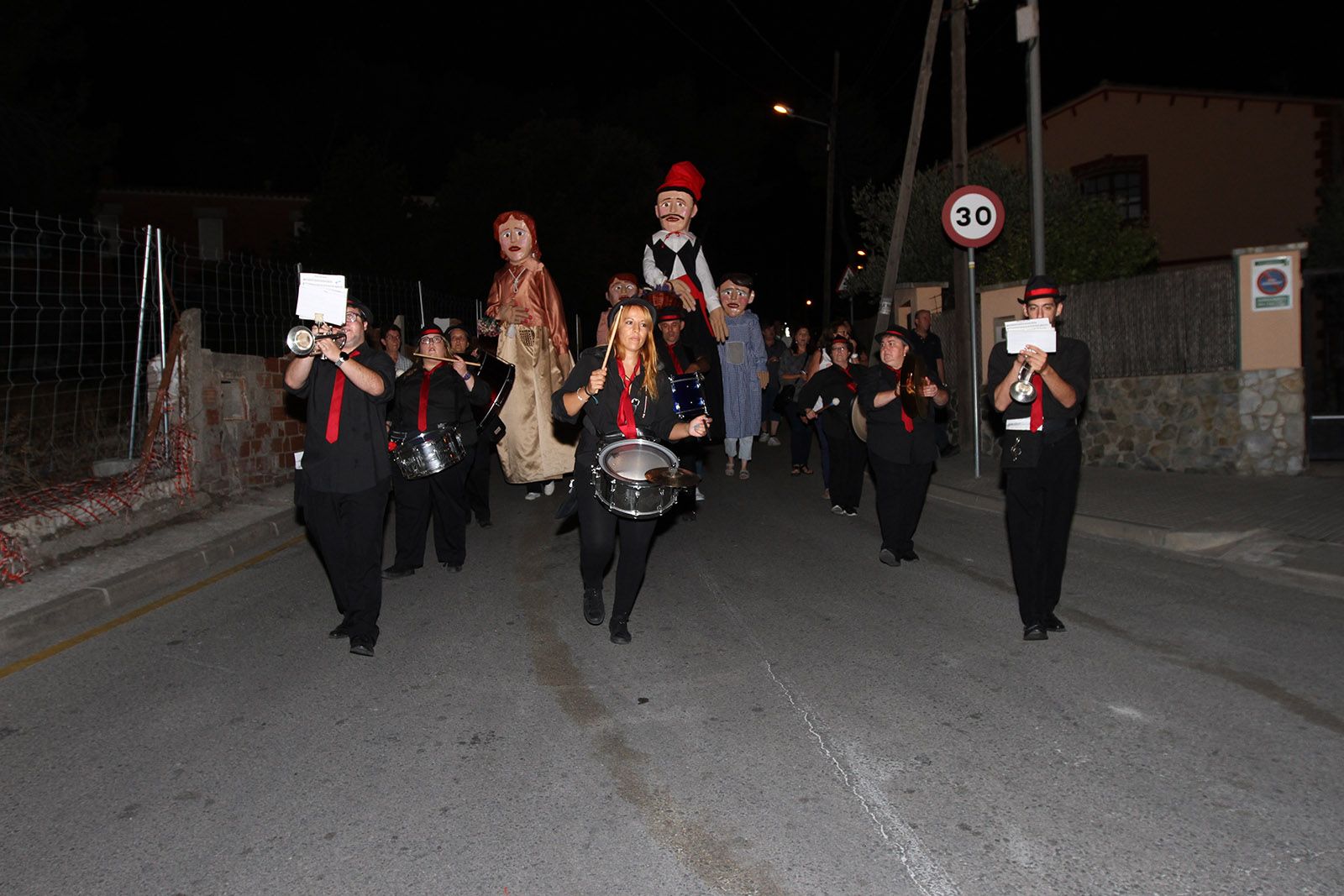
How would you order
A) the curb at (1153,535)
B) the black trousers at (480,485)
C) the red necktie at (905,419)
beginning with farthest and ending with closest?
the black trousers at (480,485), the curb at (1153,535), the red necktie at (905,419)

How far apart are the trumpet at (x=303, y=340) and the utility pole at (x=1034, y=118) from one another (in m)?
8.29

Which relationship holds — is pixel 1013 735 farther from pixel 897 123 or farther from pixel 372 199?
pixel 897 123

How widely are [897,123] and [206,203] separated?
33624mm

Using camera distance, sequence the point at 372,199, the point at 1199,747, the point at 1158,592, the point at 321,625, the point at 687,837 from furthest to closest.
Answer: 1. the point at 372,199
2. the point at 1158,592
3. the point at 321,625
4. the point at 1199,747
5. the point at 687,837

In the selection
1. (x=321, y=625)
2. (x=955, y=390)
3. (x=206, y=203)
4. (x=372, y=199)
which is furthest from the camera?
(x=206, y=203)

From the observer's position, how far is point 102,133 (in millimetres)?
24328

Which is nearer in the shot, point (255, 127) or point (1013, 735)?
point (1013, 735)

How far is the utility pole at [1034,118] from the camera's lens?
37.3 feet

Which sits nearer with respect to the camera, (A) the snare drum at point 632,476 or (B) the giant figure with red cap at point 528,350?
(A) the snare drum at point 632,476

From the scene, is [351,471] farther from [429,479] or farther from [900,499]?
[900,499]

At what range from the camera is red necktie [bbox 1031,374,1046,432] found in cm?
579

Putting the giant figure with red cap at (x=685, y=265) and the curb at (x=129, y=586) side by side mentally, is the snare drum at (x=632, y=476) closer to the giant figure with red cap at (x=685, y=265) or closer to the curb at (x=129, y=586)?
the curb at (x=129, y=586)

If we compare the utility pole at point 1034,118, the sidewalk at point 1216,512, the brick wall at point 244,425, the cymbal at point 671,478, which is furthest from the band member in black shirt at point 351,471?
the utility pole at point 1034,118

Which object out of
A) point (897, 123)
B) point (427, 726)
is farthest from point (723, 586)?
point (897, 123)
